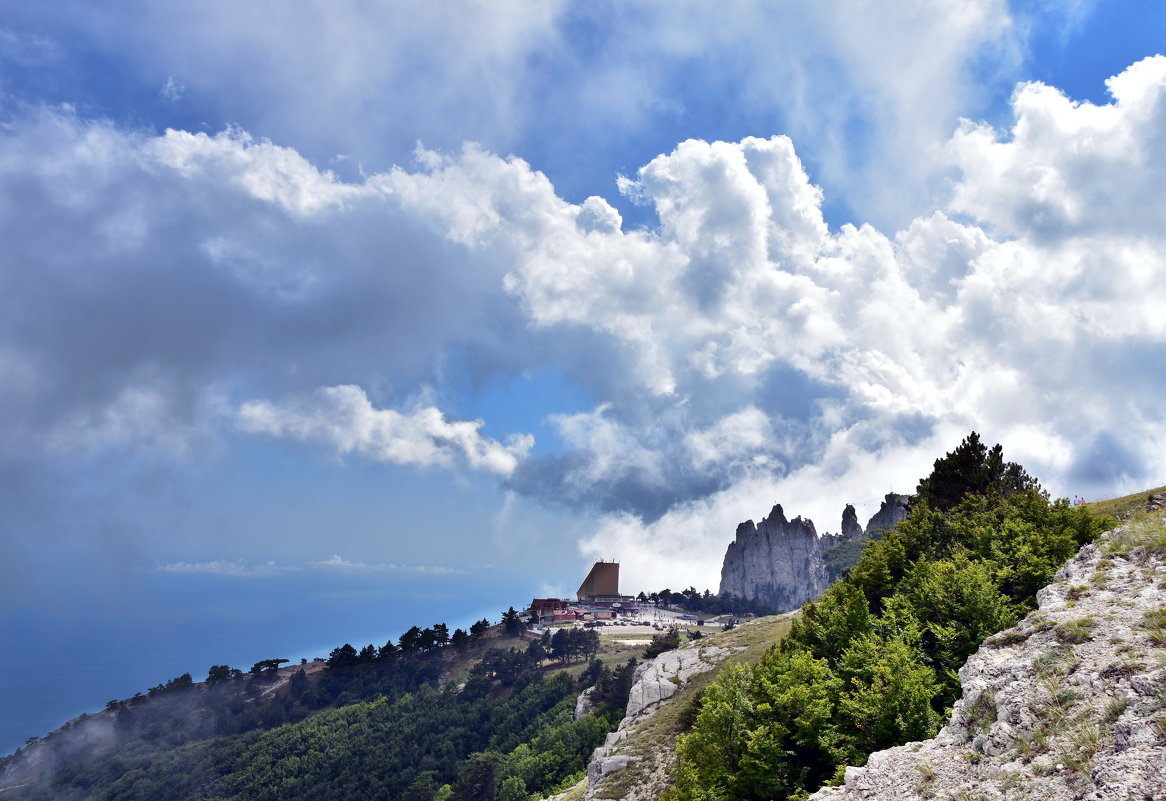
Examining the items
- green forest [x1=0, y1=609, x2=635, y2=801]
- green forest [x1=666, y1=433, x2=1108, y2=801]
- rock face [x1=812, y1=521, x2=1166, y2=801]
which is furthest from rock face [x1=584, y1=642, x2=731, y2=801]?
rock face [x1=812, y1=521, x2=1166, y2=801]

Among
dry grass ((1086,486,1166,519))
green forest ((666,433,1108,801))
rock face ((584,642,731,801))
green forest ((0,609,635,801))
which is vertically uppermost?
dry grass ((1086,486,1166,519))

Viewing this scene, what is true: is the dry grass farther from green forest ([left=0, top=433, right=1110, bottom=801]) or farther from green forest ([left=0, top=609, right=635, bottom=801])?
green forest ([left=0, top=609, right=635, bottom=801])

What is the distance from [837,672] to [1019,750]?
31088mm

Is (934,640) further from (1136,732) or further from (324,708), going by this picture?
(324,708)

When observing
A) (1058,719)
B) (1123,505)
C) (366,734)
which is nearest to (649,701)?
(1123,505)

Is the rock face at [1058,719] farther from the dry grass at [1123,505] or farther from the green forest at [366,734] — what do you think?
the green forest at [366,734]

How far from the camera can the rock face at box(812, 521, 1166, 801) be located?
1666 centimetres

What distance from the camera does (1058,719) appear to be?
19.6 m

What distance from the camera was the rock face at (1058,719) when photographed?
656 inches

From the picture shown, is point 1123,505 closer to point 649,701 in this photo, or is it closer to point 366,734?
point 649,701

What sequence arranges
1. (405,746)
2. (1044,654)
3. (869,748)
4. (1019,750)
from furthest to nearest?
(405,746), (869,748), (1044,654), (1019,750)

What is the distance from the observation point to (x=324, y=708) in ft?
593

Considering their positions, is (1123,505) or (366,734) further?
(366,734)

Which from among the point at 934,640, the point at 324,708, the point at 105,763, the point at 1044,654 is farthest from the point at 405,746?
the point at 1044,654
